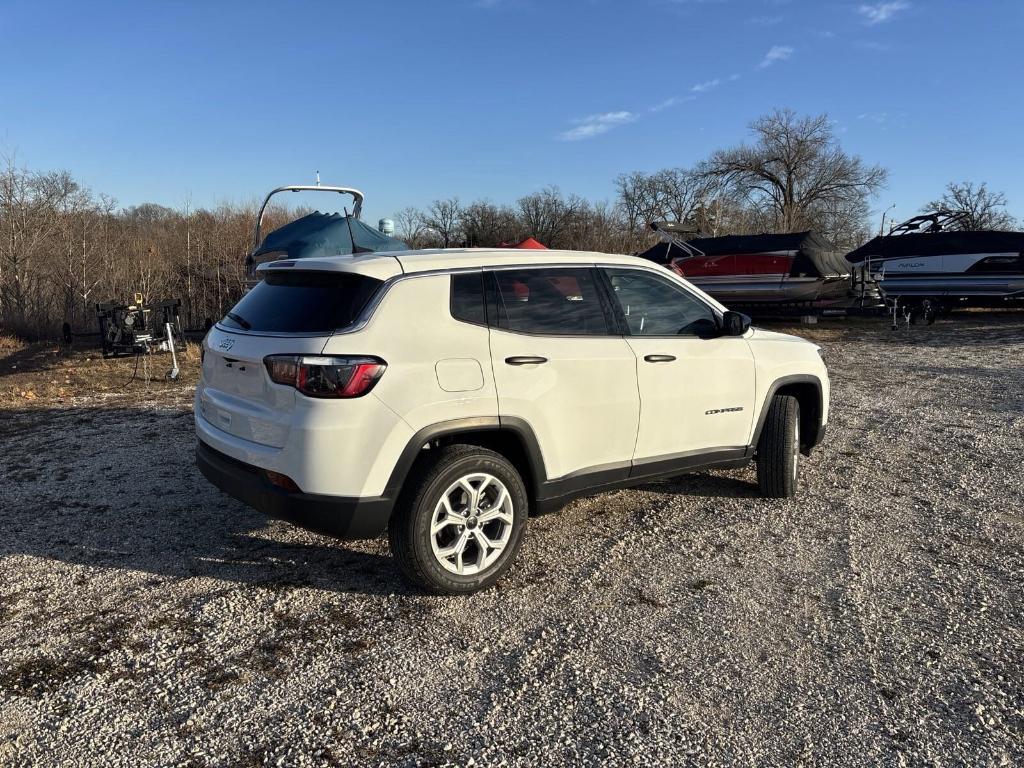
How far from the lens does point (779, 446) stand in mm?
5062

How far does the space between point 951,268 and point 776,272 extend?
641 centimetres

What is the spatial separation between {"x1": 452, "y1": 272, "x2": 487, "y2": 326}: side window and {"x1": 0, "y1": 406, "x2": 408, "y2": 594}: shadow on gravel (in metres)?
1.49

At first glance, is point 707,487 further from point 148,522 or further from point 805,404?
point 148,522

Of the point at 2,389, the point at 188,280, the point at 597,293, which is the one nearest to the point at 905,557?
the point at 597,293

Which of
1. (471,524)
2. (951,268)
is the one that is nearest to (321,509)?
(471,524)

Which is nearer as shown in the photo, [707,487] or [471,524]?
[471,524]

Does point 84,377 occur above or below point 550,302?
below

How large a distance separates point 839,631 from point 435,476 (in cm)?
205

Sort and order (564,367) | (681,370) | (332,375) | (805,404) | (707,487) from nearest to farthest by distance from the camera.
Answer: (332,375) < (564,367) < (681,370) < (707,487) < (805,404)

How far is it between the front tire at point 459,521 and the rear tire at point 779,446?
7.10 ft

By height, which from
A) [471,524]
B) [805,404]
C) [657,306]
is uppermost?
[657,306]

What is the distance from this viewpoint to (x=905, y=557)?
422 centimetres

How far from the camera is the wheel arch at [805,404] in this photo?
5.01 m

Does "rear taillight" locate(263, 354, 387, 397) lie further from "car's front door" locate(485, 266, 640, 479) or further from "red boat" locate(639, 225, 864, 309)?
"red boat" locate(639, 225, 864, 309)
